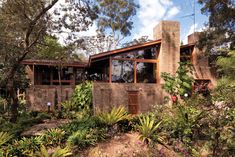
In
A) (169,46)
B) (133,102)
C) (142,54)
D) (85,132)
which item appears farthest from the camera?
(169,46)

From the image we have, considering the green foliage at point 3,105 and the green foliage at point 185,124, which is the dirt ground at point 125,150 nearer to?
the green foliage at point 185,124

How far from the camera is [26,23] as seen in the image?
1134 cm

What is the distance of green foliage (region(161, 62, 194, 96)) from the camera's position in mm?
14352

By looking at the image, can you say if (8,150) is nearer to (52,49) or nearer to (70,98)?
(52,49)

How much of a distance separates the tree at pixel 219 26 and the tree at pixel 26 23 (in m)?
8.69

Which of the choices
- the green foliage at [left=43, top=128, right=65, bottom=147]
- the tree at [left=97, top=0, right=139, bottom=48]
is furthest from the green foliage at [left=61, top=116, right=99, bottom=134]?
the tree at [left=97, top=0, right=139, bottom=48]

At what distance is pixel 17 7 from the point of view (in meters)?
10.7

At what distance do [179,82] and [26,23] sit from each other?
31.1ft

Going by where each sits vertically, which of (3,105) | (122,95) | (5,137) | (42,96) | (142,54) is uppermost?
(142,54)

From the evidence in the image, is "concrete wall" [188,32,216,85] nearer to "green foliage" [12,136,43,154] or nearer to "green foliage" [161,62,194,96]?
"green foliage" [161,62,194,96]

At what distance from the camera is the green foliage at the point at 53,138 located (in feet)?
30.2

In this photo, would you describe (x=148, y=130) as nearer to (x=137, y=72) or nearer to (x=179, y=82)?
(x=179, y=82)

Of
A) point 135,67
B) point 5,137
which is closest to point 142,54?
point 135,67

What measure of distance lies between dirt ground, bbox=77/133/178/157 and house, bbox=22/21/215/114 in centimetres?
438
